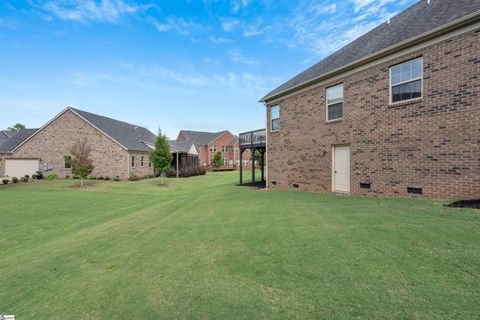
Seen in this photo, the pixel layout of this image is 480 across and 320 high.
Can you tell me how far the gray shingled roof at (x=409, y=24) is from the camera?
7660mm

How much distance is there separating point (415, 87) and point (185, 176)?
26.3 m

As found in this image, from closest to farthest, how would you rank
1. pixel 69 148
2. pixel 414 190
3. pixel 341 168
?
pixel 414 190
pixel 341 168
pixel 69 148

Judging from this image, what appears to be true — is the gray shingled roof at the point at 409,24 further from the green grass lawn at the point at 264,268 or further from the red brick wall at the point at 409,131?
the green grass lawn at the point at 264,268

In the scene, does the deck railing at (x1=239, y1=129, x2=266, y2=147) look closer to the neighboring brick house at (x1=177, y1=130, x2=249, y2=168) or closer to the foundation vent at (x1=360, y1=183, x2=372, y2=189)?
the foundation vent at (x1=360, y1=183, x2=372, y2=189)

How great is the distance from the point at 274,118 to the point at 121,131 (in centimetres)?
2262

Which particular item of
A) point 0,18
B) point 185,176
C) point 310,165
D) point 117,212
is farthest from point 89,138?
point 310,165

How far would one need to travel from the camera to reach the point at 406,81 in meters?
8.54

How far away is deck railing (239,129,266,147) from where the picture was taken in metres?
16.1

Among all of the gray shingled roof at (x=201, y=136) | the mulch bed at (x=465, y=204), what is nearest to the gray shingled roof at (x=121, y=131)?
the gray shingled roof at (x=201, y=136)

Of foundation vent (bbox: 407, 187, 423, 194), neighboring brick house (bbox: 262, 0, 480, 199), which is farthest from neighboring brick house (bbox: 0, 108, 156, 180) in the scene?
foundation vent (bbox: 407, 187, 423, 194)

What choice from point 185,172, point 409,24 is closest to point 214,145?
point 185,172

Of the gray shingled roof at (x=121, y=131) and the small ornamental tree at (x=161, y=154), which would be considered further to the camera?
the gray shingled roof at (x=121, y=131)

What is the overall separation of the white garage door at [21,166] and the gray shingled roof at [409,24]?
Result: 1189 inches

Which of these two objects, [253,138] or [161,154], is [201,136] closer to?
[161,154]
